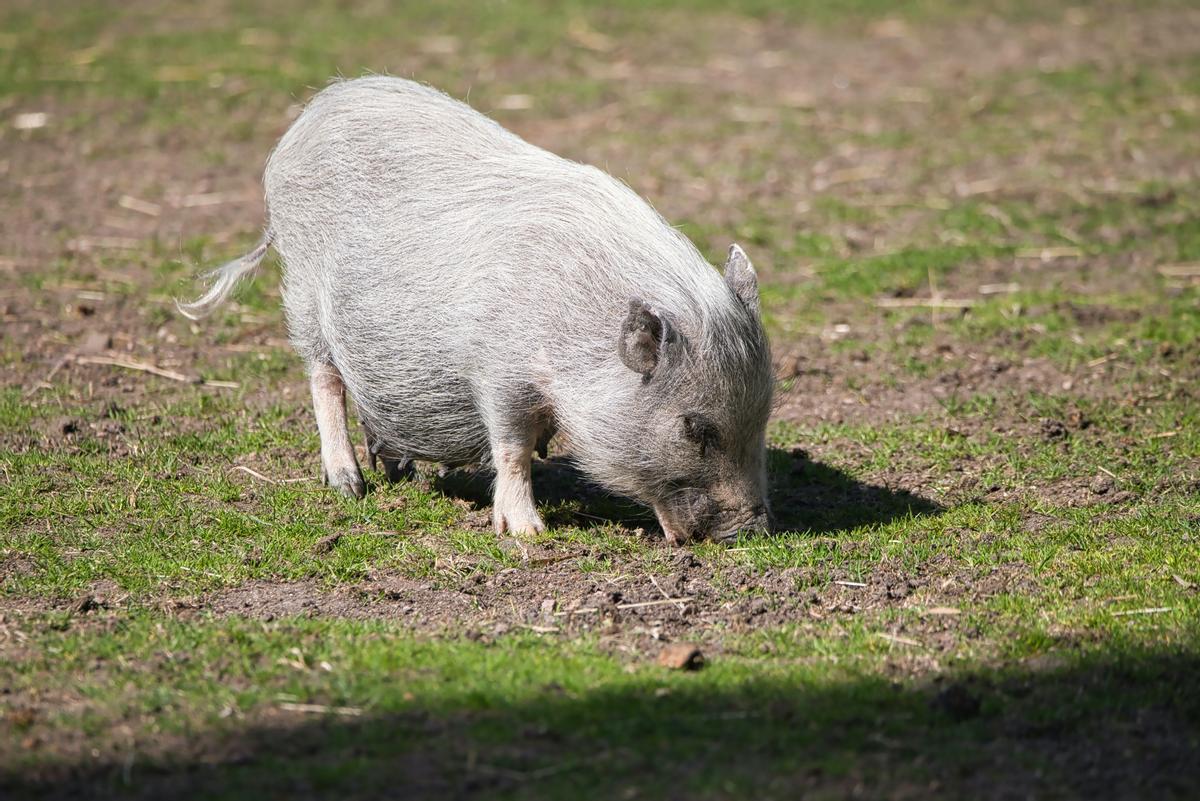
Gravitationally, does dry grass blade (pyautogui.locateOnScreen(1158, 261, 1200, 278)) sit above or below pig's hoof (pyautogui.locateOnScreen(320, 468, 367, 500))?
above

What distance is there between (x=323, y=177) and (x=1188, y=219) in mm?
6222

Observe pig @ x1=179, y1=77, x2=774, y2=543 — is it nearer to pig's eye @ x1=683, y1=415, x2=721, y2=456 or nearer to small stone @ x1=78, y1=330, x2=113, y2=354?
pig's eye @ x1=683, y1=415, x2=721, y2=456

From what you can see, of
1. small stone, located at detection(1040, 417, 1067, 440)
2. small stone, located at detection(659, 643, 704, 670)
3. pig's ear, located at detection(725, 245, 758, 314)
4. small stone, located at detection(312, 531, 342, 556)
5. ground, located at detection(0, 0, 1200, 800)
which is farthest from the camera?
small stone, located at detection(1040, 417, 1067, 440)

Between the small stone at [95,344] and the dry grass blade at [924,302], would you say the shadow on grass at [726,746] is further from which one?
the dry grass blade at [924,302]

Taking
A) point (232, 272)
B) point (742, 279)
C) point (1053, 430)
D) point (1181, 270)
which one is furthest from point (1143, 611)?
point (1181, 270)

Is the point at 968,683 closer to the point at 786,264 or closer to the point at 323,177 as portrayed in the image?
the point at 323,177

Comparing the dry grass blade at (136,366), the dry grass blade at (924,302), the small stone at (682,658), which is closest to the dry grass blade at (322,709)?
the small stone at (682,658)

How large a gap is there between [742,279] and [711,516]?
0.91 metres

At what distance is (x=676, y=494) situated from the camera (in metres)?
5.42

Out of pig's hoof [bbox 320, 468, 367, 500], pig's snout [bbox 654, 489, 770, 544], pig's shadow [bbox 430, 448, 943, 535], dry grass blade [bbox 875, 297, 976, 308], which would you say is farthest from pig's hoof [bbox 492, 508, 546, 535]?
dry grass blade [bbox 875, 297, 976, 308]

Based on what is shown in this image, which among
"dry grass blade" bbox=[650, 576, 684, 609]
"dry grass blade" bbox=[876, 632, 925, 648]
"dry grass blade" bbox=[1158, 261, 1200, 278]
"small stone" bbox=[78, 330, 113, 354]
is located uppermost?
"dry grass blade" bbox=[1158, 261, 1200, 278]

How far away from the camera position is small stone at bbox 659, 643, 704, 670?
4.33 metres

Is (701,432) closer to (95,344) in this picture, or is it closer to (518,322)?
(518,322)

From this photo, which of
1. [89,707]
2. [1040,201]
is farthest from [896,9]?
[89,707]
